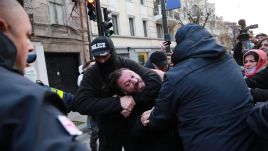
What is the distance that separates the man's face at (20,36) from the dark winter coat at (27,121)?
126 millimetres

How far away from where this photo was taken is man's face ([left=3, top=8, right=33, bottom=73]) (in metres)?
1.19

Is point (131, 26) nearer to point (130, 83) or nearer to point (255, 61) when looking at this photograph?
point (255, 61)

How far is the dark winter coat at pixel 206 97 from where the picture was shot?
101 inches

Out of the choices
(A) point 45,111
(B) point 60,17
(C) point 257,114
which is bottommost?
(C) point 257,114

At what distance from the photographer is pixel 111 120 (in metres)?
3.33

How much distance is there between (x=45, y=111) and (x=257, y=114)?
1666 mm

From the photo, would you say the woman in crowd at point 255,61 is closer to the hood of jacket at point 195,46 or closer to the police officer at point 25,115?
the hood of jacket at point 195,46

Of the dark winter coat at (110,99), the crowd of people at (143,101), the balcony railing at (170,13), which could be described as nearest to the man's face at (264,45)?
the crowd of people at (143,101)

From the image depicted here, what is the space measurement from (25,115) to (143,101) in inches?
86.8

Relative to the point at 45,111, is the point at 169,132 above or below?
below

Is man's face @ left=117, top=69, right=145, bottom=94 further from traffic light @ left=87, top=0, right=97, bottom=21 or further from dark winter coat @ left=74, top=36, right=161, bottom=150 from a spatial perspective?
traffic light @ left=87, top=0, right=97, bottom=21

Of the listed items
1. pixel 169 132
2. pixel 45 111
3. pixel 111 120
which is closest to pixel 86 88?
pixel 111 120

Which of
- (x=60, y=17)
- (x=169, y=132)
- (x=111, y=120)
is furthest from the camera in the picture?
(x=60, y=17)

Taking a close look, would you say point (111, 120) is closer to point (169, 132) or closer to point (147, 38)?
point (169, 132)
